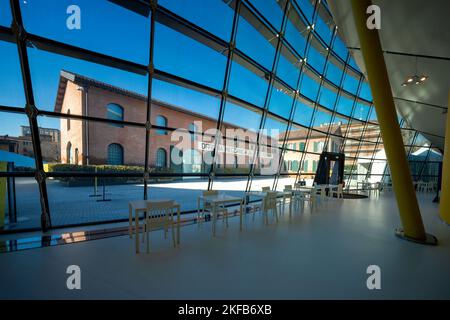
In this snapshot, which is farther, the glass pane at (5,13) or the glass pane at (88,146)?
the glass pane at (88,146)

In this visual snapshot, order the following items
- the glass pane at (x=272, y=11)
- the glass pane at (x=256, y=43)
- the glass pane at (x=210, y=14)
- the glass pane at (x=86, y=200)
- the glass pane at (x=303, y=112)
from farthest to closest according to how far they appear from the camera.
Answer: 1. the glass pane at (x=303, y=112)
2. the glass pane at (x=272, y=11)
3. the glass pane at (x=256, y=43)
4. the glass pane at (x=210, y=14)
5. the glass pane at (x=86, y=200)

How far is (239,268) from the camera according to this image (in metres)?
2.50

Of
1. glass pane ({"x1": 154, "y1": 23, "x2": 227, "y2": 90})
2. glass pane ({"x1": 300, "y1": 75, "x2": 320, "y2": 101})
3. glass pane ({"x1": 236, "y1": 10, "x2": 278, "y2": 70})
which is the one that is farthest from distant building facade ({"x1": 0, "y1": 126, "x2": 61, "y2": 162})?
glass pane ({"x1": 300, "y1": 75, "x2": 320, "y2": 101})

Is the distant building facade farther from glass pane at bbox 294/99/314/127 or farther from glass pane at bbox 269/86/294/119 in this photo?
glass pane at bbox 294/99/314/127

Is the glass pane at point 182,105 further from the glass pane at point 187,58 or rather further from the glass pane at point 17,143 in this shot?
the glass pane at point 17,143

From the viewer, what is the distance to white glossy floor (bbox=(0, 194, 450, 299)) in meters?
2.03

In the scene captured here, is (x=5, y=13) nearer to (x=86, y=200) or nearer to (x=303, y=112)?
(x=86, y=200)

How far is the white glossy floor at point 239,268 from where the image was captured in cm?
203

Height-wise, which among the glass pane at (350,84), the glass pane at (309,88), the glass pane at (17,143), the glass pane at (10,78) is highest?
the glass pane at (350,84)

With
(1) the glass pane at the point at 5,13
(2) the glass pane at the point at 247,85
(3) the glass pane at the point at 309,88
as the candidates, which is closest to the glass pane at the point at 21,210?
(1) the glass pane at the point at 5,13

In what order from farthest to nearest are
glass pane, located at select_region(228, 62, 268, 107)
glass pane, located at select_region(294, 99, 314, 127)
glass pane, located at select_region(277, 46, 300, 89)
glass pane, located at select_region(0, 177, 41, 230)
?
glass pane, located at select_region(294, 99, 314, 127) → glass pane, located at select_region(277, 46, 300, 89) → glass pane, located at select_region(228, 62, 268, 107) → glass pane, located at select_region(0, 177, 41, 230)

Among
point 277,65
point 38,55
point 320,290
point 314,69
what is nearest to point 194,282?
point 320,290

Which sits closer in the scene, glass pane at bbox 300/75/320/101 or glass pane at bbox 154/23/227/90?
glass pane at bbox 154/23/227/90
